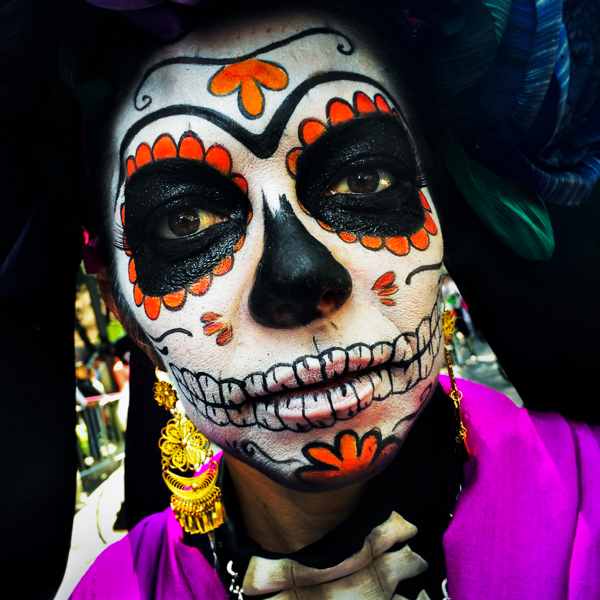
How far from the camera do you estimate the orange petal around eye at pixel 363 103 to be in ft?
4.28

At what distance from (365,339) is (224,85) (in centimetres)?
67

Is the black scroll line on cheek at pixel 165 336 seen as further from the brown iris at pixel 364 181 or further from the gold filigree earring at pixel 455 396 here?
the gold filigree earring at pixel 455 396

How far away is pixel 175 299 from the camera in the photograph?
1.30 metres

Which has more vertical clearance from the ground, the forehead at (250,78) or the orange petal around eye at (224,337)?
the forehead at (250,78)

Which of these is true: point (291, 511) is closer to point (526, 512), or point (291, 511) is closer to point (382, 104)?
point (526, 512)

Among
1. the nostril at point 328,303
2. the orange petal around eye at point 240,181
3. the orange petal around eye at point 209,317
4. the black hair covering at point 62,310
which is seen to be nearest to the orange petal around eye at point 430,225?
the black hair covering at point 62,310

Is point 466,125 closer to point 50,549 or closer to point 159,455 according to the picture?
point 159,455

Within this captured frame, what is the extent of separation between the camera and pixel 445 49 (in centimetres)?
135

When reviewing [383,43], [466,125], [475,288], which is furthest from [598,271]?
[383,43]

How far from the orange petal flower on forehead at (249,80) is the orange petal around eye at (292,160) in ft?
0.41

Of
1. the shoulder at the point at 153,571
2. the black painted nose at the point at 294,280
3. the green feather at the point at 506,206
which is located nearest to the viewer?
the black painted nose at the point at 294,280

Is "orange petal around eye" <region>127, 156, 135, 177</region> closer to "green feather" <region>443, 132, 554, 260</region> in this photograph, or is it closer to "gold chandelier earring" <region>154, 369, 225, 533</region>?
"gold chandelier earring" <region>154, 369, 225, 533</region>

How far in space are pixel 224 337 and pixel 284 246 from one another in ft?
0.80

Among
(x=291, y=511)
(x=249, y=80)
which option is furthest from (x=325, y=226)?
(x=291, y=511)
